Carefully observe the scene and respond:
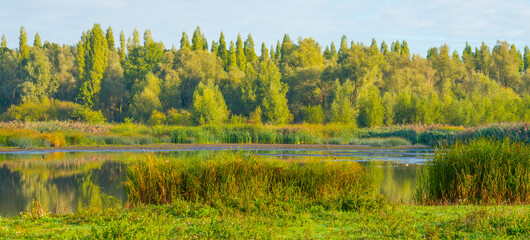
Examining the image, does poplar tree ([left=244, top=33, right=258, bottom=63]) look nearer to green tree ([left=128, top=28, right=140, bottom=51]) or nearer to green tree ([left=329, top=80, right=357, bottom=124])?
green tree ([left=128, top=28, right=140, bottom=51])

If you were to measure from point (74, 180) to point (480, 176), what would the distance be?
41.5 ft

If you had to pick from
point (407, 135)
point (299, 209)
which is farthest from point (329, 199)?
point (407, 135)

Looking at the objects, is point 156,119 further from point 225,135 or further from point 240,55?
point 240,55

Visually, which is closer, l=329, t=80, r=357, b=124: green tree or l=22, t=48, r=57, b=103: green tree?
l=329, t=80, r=357, b=124: green tree

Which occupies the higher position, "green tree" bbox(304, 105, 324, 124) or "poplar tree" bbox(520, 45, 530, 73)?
"poplar tree" bbox(520, 45, 530, 73)

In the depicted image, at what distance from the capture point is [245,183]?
1122 cm

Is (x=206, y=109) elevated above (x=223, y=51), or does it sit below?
below

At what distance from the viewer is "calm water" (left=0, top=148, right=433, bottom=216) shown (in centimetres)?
1366

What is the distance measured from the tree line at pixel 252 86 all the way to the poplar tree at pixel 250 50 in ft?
1.85

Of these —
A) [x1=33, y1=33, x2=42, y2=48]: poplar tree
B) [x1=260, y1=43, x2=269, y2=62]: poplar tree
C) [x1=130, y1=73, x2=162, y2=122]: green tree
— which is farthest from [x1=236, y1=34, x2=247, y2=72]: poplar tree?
[x1=33, y1=33, x2=42, y2=48]: poplar tree

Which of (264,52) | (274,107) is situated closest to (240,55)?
(264,52)

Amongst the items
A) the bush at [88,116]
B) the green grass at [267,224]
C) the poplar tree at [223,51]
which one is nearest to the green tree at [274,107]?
the bush at [88,116]

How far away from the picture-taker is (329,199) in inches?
407

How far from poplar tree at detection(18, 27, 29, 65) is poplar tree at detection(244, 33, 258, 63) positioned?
35.0 metres
